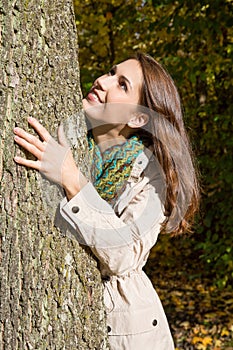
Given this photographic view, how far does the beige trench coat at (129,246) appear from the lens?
178 cm

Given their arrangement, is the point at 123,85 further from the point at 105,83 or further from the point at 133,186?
the point at 133,186

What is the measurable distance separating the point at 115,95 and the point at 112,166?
261mm

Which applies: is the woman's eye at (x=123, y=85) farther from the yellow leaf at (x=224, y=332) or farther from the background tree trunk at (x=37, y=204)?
the yellow leaf at (x=224, y=332)

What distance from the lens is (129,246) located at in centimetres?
187

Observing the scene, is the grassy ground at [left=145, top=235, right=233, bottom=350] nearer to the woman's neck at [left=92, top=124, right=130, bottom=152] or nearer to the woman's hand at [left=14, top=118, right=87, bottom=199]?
the woman's neck at [left=92, top=124, right=130, bottom=152]

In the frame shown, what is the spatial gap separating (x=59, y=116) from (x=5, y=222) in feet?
1.23

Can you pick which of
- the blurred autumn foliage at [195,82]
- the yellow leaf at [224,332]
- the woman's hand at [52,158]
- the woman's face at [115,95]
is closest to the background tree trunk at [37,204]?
the woman's hand at [52,158]

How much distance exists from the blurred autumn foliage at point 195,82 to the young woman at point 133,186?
1.96 m

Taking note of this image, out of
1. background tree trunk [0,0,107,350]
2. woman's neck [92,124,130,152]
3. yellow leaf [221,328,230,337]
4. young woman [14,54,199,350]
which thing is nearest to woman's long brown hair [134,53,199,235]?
young woman [14,54,199,350]

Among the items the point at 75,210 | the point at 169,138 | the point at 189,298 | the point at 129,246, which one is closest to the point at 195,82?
the point at 189,298

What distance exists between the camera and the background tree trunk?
157 centimetres

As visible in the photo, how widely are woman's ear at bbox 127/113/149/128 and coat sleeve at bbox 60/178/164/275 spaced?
0.25 metres

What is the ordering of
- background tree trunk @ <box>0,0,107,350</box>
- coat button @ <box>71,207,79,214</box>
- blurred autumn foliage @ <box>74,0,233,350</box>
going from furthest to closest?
blurred autumn foliage @ <box>74,0,233,350</box>
coat button @ <box>71,207,79,214</box>
background tree trunk @ <box>0,0,107,350</box>

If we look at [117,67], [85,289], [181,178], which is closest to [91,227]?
[85,289]
